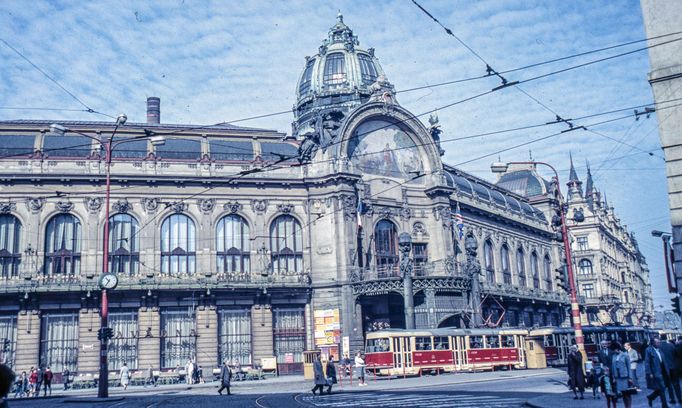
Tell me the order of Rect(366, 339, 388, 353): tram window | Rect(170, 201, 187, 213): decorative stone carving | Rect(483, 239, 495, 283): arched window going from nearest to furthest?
Rect(366, 339, 388, 353): tram window, Rect(170, 201, 187, 213): decorative stone carving, Rect(483, 239, 495, 283): arched window

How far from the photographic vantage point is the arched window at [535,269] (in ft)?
216

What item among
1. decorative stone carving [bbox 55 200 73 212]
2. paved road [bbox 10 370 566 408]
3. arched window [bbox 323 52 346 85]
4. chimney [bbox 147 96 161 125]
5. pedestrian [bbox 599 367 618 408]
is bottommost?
paved road [bbox 10 370 566 408]

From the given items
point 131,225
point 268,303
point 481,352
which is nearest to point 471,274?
point 481,352

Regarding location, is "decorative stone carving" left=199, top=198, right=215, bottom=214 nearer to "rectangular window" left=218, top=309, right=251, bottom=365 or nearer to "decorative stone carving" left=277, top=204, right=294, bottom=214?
"decorative stone carving" left=277, top=204, right=294, bottom=214

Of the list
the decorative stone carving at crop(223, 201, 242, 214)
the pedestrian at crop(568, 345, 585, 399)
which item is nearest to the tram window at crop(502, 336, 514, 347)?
the decorative stone carving at crop(223, 201, 242, 214)

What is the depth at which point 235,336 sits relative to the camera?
4097 cm

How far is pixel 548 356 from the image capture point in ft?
136

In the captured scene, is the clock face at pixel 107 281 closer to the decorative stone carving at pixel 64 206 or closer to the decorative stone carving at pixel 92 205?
the decorative stone carving at pixel 92 205

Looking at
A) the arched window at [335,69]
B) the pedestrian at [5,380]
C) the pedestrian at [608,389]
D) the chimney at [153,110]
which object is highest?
the arched window at [335,69]

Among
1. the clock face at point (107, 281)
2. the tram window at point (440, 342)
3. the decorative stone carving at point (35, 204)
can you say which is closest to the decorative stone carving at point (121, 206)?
the decorative stone carving at point (35, 204)

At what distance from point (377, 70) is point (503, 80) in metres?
39.0

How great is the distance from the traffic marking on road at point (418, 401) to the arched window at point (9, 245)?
78.1 ft

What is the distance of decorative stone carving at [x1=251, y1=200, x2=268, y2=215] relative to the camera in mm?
43094

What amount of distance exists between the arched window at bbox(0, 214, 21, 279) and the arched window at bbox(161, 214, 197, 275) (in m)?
8.01
